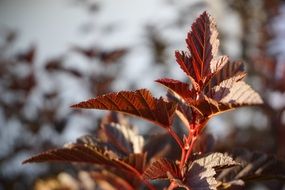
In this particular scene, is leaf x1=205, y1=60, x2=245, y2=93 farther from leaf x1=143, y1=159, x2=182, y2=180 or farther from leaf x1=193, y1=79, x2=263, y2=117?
leaf x1=143, y1=159, x2=182, y2=180

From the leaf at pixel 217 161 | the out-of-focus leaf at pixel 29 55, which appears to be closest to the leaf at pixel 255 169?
Result: the leaf at pixel 217 161

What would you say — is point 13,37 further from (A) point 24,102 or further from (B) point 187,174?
(B) point 187,174

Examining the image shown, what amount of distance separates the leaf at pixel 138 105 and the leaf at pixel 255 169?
8.4 inches

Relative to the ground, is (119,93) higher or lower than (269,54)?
lower

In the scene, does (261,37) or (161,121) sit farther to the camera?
(261,37)

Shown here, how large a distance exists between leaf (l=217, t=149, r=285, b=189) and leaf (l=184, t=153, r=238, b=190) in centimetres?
11

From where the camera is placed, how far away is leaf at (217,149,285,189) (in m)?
0.96

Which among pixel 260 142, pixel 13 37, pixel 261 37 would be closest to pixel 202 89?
pixel 260 142

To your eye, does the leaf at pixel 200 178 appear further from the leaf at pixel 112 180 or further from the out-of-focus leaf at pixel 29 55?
the out-of-focus leaf at pixel 29 55

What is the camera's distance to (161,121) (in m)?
0.90

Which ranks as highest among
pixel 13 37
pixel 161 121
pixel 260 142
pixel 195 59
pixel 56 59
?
pixel 13 37

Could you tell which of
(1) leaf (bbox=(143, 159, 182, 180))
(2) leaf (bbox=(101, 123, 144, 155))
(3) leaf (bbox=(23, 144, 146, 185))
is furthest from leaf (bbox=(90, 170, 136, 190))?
(1) leaf (bbox=(143, 159, 182, 180))

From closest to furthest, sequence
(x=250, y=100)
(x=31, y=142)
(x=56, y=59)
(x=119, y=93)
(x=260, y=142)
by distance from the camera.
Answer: (x=250, y=100), (x=119, y=93), (x=56, y=59), (x=260, y=142), (x=31, y=142)

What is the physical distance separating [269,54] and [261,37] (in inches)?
13.6
